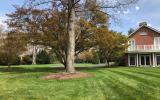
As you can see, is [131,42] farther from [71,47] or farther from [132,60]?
[71,47]

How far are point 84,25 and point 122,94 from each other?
25.4 m

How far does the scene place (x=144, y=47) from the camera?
56.4 meters

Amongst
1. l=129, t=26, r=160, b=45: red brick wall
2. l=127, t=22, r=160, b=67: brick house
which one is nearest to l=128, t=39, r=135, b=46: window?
l=127, t=22, r=160, b=67: brick house

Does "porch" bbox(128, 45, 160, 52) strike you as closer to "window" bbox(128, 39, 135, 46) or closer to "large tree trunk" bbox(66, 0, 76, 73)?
"window" bbox(128, 39, 135, 46)

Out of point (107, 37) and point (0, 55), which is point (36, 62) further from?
point (107, 37)

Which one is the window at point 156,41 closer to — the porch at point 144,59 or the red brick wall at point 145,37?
the red brick wall at point 145,37

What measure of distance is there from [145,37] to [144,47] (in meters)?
2.65

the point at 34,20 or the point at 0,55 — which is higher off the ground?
the point at 34,20

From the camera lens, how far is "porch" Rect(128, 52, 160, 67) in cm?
5628

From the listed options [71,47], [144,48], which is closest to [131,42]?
[144,48]

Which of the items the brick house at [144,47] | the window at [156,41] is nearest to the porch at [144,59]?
the brick house at [144,47]

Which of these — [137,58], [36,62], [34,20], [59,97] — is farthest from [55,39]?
[36,62]

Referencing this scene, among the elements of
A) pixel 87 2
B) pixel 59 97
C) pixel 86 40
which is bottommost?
pixel 59 97

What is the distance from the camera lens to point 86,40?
41406mm
